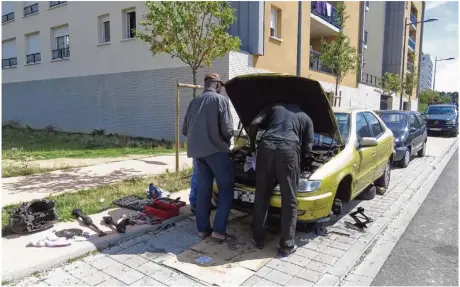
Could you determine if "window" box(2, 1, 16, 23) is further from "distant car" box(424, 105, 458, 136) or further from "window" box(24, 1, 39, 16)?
"distant car" box(424, 105, 458, 136)

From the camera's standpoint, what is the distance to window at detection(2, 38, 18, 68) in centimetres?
2205

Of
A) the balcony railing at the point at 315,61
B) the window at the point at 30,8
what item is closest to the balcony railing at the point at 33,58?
the window at the point at 30,8

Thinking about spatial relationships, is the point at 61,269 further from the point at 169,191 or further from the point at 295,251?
the point at 169,191

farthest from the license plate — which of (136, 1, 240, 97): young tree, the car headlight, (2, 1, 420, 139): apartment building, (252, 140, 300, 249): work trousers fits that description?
(2, 1, 420, 139): apartment building

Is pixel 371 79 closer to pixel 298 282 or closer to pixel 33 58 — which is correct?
pixel 33 58

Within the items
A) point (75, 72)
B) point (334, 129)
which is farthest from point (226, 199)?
point (75, 72)

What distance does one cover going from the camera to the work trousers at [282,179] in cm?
369

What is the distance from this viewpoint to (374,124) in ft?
20.0

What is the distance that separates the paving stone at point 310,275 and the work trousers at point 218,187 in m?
1.09

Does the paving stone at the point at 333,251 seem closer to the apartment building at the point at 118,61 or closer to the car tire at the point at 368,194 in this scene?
the car tire at the point at 368,194

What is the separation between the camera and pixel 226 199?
162 inches

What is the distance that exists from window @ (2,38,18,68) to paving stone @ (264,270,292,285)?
24.2 metres

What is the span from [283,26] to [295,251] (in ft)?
39.7

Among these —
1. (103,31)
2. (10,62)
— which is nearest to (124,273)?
(103,31)
